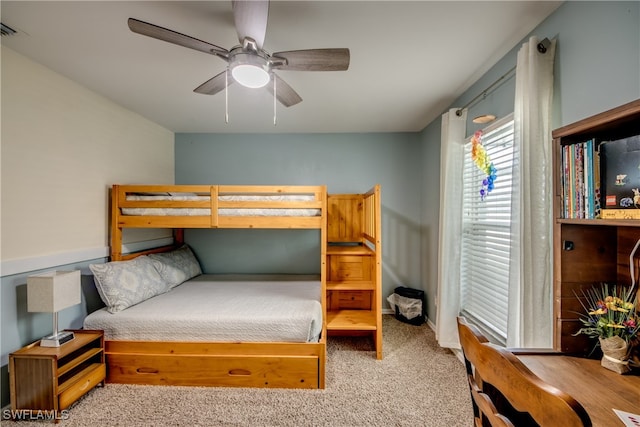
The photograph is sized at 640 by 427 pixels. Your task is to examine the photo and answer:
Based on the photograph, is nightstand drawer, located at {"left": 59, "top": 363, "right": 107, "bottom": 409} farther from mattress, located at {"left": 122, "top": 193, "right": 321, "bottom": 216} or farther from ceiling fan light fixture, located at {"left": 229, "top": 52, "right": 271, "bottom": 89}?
ceiling fan light fixture, located at {"left": 229, "top": 52, "right": 271, "bottom": 89}

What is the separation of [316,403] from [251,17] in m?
2.31

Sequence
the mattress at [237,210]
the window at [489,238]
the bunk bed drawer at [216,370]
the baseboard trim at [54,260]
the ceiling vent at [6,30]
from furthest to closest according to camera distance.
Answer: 1. the mattress at [237,210]
2. the bunk bed drawer at [216,370]
3. the window at [489,238]
4. the baseboard trim at [54,260]
5. the ceiling vent at [6,30]

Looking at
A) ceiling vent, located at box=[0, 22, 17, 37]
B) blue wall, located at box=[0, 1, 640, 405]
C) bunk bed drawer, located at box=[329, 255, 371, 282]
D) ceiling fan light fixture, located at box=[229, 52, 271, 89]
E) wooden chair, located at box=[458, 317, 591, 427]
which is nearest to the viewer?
wooden chair, located at box=[458, 317, 591, 427]

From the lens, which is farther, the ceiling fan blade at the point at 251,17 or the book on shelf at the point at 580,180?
the ceiling fan blade at the point at 251,17

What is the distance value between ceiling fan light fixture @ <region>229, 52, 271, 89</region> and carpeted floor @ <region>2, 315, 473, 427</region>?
206 cm

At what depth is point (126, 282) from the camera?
7.59ft

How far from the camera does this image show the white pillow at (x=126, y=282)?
7.18 ft

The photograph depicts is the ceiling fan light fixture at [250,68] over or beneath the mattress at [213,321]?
over

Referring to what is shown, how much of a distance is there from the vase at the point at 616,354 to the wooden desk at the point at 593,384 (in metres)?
0.02

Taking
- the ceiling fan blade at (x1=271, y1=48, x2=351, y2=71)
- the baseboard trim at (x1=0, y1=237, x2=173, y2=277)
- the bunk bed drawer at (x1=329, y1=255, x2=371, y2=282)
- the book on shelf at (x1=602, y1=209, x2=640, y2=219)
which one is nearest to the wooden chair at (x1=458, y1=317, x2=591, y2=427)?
the book on shelf at (x1=602, y1=209, x2=640, y2=219)

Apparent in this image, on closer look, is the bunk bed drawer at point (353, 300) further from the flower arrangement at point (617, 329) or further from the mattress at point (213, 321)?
the flower arrangement at point (617, 329)

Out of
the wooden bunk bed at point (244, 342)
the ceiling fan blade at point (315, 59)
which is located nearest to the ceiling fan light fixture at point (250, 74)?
the ceiling fan blade at point (315, 59)

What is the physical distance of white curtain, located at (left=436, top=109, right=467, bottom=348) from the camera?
2.44 m

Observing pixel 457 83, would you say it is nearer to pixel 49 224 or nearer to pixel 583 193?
pixel 583 193
